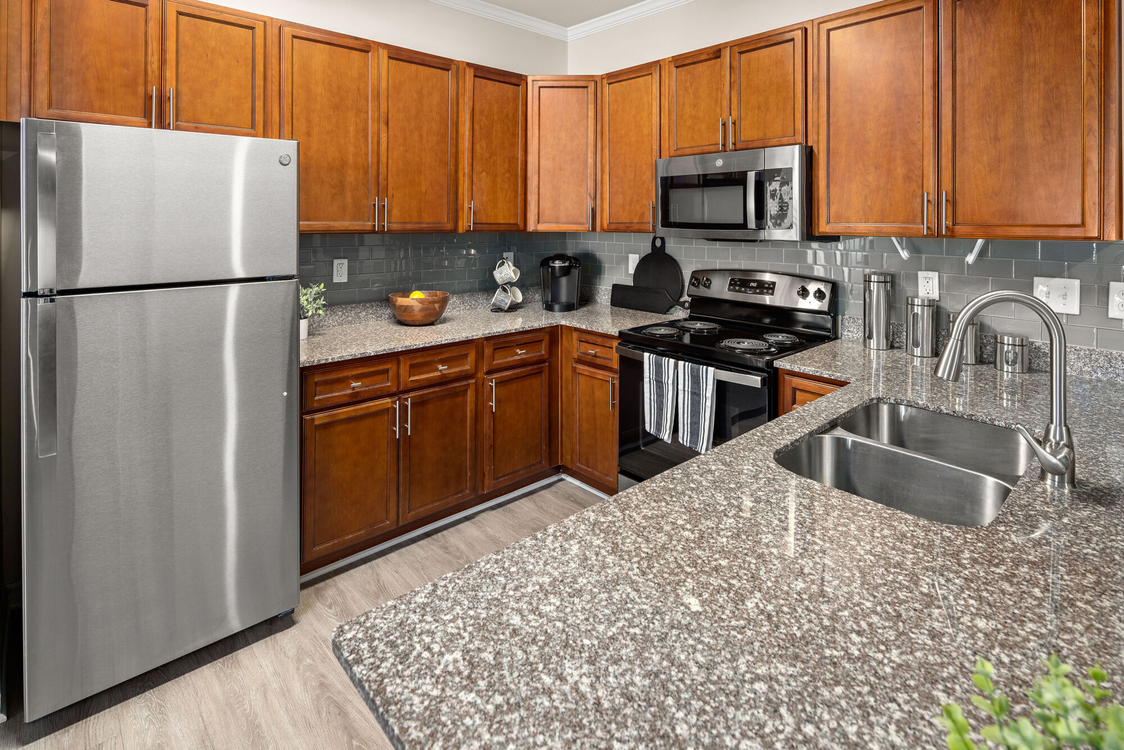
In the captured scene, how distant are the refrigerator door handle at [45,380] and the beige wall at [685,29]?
10.3 feet

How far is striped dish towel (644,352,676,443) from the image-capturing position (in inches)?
109

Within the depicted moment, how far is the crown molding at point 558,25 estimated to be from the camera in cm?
340

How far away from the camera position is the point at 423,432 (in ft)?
9.36

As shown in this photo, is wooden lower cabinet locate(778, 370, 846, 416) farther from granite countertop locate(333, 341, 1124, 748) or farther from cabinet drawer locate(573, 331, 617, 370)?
granite countertop locate(333, 341, 1124, 748)

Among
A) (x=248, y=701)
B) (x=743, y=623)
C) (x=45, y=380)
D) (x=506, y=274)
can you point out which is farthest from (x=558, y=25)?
(x=743, y=623)

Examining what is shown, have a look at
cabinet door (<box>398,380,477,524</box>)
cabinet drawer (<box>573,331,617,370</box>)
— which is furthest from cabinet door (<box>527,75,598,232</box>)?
cabinet door (<box>398,380,477,524</box>)

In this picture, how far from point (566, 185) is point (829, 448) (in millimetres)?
2392

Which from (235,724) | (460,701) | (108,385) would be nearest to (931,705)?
(460,701)

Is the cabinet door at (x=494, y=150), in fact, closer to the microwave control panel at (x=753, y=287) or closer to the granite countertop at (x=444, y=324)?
the granite countertop at (x=444, y=324)

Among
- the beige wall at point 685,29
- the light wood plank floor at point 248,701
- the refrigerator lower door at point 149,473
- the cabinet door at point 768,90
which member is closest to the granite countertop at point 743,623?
the light wood plank floor at point 248,701

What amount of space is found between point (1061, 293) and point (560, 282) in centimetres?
227

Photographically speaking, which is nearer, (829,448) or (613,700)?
(613,700)

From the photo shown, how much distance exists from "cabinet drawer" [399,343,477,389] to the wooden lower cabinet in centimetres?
144

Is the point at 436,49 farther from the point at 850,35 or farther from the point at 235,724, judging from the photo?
the point at 235,724
